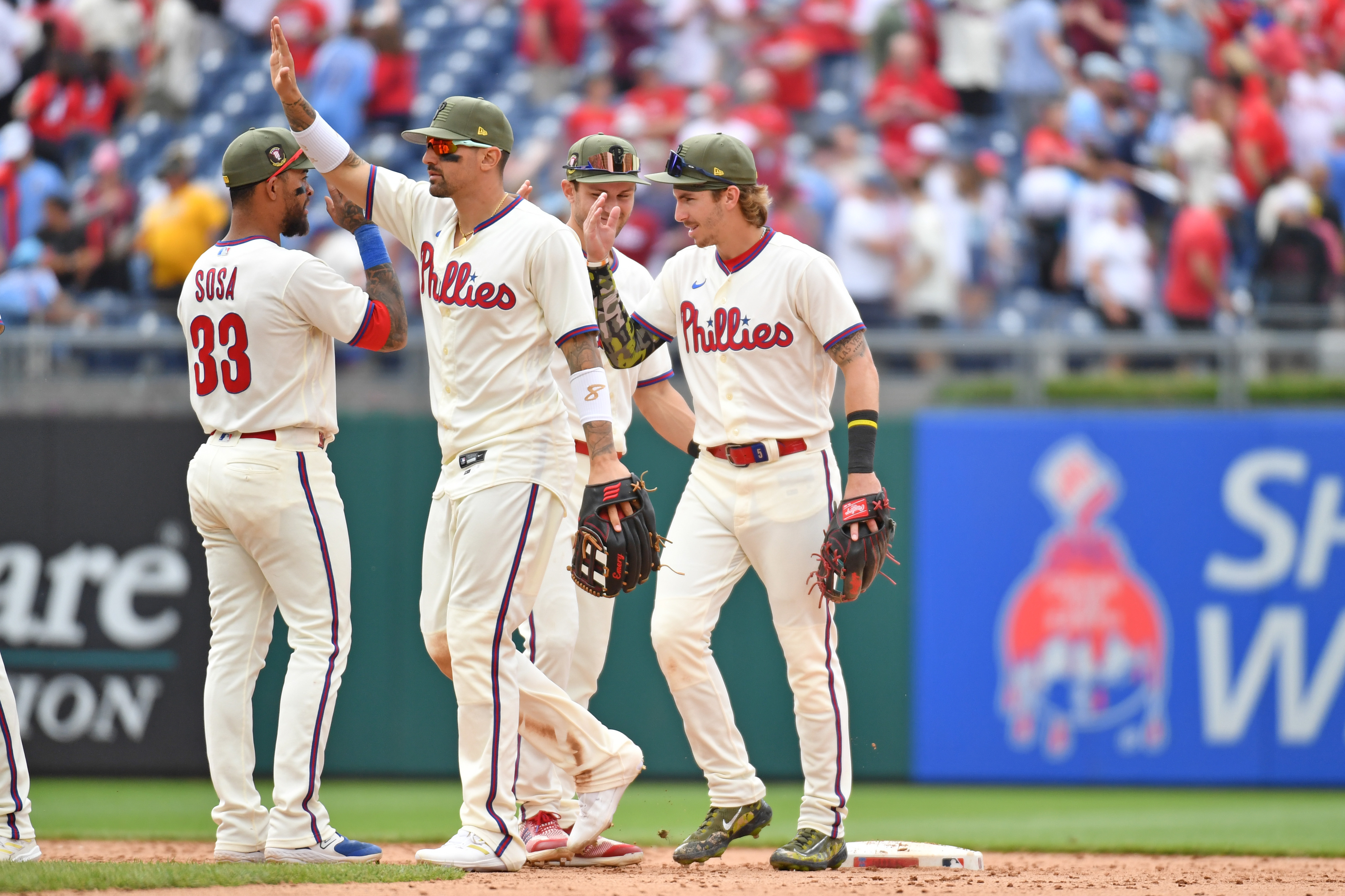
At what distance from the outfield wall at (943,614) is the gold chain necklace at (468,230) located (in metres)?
4.00

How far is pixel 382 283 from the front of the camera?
17.7ft

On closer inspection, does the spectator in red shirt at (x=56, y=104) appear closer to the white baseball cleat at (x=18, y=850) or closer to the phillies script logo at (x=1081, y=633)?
the phillies script logo at (x=1081, y=633)

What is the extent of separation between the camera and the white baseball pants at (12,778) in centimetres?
502

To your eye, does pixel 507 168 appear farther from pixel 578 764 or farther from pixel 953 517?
pixel 578 764

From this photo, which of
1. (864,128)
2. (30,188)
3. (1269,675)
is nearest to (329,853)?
(1269,675)

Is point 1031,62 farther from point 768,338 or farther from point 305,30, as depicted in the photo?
point 768,338

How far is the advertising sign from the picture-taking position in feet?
29.4

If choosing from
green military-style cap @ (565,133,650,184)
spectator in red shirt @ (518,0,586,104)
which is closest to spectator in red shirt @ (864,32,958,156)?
spectator in red shirt @ (518,0,586,104)

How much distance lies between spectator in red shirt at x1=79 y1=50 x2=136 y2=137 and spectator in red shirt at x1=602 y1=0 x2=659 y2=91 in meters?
4.19

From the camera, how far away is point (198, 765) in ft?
29.5

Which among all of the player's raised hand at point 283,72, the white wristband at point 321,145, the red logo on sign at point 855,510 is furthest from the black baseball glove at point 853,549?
the player's raised hand at point 283,72

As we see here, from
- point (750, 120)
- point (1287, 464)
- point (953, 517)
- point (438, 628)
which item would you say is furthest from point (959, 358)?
point (438, 628)

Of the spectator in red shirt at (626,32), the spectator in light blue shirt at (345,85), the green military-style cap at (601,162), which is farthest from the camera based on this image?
the spectator in red shirt at (626,32)

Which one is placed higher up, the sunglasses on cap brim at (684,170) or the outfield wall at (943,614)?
the sunglasses on cap brim at (684,170)
